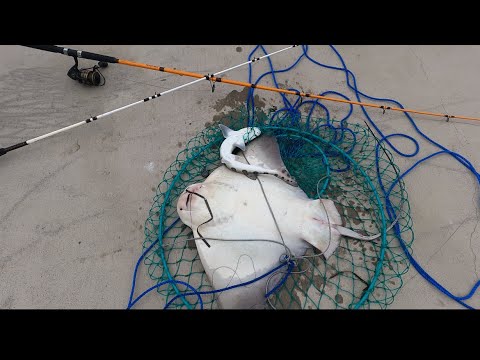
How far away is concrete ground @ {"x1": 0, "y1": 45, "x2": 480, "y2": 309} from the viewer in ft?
8.39

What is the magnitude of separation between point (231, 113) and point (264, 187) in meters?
1.08

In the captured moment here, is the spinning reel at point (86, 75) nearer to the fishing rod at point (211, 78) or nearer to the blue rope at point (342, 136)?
the fishing rod at point (211, 78)

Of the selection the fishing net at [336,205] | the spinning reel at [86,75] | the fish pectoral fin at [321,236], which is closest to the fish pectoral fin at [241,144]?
the fishing net at [336,205]

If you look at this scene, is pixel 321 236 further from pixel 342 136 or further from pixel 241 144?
pixel 342 136

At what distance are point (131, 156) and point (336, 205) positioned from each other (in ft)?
6.42

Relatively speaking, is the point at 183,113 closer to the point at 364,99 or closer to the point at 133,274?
the point at 133,274

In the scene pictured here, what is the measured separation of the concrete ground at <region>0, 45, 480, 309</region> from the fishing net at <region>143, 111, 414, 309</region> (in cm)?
13

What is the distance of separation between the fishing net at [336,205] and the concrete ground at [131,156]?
13cm

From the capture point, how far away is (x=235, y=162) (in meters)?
2.59

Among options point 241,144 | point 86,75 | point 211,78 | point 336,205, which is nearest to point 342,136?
point 336,205

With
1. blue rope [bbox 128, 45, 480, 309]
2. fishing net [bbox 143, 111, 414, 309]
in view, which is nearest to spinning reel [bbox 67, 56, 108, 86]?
fishing net [bbox 143, 111, 414, 309]

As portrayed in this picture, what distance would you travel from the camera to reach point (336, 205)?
2764mm

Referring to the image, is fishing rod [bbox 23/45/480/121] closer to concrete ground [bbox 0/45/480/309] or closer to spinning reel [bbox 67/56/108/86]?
concrete ground [bbox 0/45/480/309]
